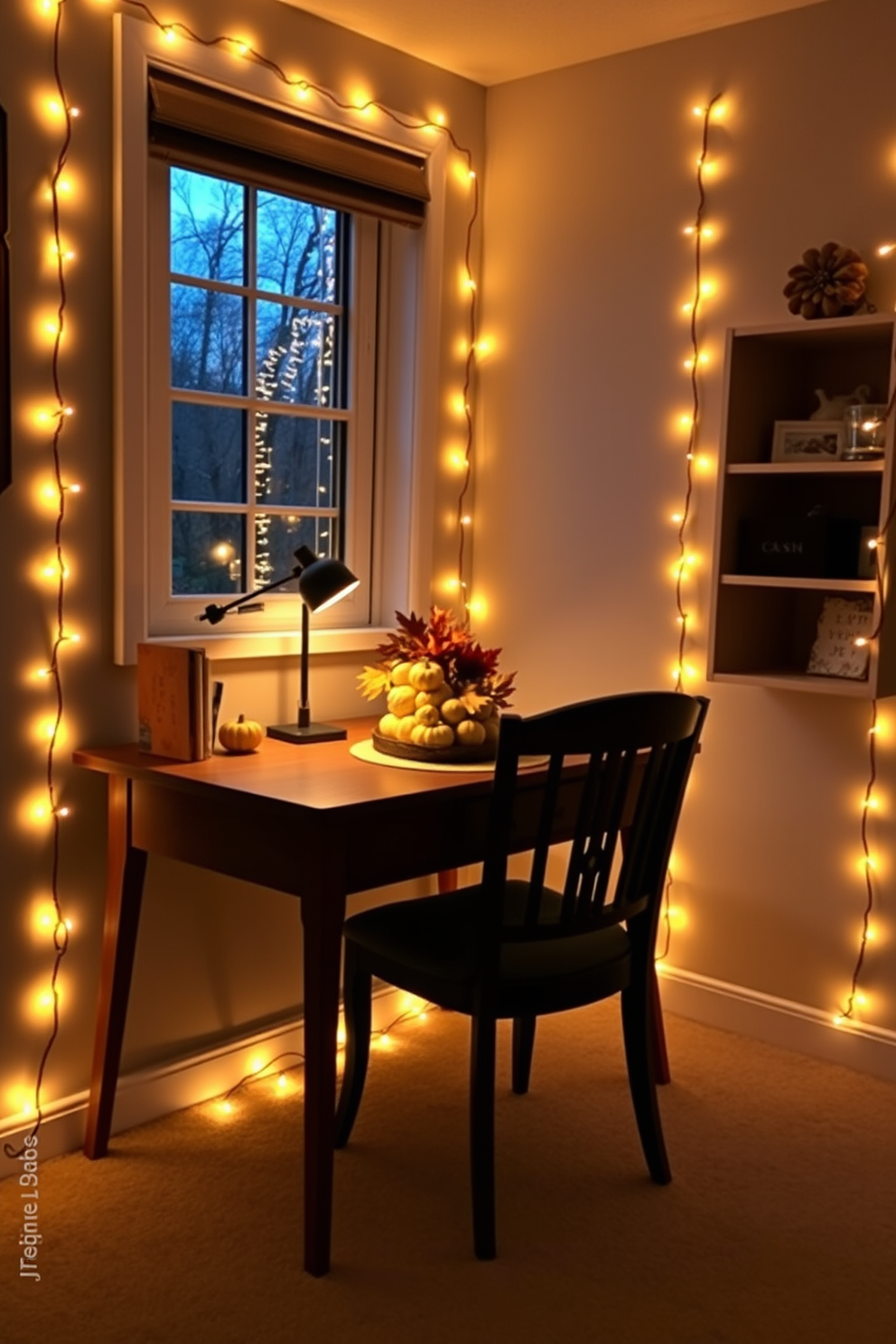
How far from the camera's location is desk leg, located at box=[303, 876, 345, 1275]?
2025mm

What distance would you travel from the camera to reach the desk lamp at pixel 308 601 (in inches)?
100

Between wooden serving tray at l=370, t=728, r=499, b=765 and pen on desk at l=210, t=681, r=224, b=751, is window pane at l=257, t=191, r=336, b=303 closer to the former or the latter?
pen on desk at l=210, t=681, r=224, b=751

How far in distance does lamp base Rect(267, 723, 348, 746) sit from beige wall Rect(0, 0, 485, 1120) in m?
0.14

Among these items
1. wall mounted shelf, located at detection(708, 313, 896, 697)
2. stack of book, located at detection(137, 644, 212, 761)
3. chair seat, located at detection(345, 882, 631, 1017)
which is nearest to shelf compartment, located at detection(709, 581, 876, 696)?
wall mounted shelf, located at detection(708, 313, 896, 697)

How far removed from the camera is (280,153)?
8.71 feet

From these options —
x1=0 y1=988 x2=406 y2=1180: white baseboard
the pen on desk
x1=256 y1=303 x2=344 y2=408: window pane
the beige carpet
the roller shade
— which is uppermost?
the roller shade

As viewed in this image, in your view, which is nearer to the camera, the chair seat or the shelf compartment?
the chair seat

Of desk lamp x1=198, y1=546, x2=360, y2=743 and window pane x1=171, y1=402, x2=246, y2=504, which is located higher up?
window pane x1=171, y1=402, x2=246, y2=504

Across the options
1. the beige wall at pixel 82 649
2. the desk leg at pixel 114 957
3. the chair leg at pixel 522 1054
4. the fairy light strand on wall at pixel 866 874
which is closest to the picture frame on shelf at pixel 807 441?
the fairy light strand on wall at pixel 866 874

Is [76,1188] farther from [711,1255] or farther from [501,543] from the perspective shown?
[501,543]

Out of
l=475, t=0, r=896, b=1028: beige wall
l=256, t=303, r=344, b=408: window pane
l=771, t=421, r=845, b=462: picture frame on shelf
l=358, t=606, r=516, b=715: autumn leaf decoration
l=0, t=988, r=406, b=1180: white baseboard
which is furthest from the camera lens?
l=256, t=303, r=344, b=408: window pane

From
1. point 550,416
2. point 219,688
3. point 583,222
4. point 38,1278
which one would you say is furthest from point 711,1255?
point 583,222

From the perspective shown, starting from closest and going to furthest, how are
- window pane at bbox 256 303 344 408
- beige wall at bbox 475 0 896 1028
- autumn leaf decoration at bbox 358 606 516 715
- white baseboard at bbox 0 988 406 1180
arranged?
white baseboard at bbox 0 988 406 1180 < autumn leaf decoration at bbox 358 606 516 715 < beige wall at bbox 475 0 896 1028 < window pane at bbox 256 303 344 408

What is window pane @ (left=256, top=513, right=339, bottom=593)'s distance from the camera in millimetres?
2906
